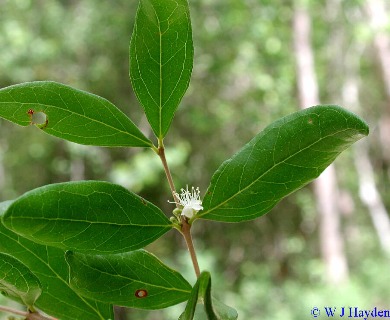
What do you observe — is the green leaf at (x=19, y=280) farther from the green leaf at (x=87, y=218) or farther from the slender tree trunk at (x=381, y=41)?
the slender tree trunk at (x=381, y=41)

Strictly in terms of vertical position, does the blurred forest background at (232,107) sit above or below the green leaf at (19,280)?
above

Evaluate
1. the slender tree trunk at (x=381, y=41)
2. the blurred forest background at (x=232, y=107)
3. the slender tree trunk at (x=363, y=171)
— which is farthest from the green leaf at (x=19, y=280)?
the slender tree trunk at (x=363, y=171)

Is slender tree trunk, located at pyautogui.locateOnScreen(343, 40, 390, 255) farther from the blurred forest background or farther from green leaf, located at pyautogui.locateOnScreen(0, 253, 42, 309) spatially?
green leaf, located at pyautogui.locateOnScreen(0, 253, 42, 309)

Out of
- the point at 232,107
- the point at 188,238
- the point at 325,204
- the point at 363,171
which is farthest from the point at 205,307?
the point at 363,171

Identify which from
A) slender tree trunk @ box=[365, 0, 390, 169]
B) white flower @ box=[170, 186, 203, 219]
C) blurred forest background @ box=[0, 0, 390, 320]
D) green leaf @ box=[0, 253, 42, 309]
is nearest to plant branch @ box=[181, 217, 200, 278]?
white flower @ box=[170, 186, 203, 219]

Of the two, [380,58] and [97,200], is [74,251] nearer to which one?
[97,200]

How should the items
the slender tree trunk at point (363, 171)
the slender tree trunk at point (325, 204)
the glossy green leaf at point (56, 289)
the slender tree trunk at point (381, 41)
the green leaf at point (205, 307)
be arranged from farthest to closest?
the slender tree trunk at point (363, 171) < the slender tree trunk at point (325, 204) < the slender tree trunk at point (381, 41) < the glossy green leaf at point (56, 289) < the green leaf at point (205, 307)

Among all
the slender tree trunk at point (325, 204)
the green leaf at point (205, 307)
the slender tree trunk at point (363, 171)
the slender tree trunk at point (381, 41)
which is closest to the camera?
the green leaf at point (205, 307)
